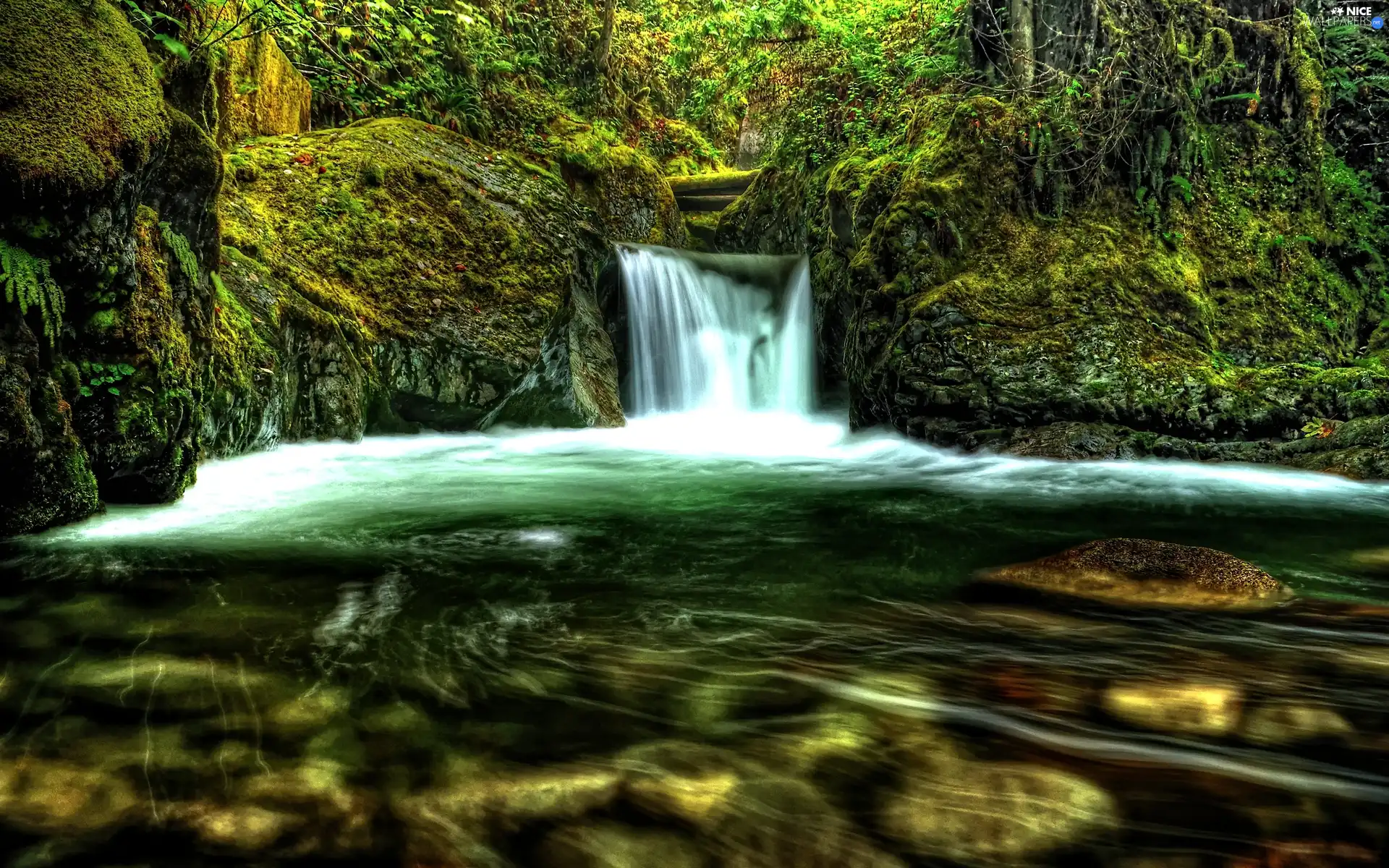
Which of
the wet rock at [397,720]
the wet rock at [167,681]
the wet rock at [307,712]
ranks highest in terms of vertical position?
the wet rock at [167,681]

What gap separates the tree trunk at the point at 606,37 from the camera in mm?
15375

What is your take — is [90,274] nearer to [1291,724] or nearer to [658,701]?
[658,701]

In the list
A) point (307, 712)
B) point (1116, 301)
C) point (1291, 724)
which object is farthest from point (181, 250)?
point (1116, 301)

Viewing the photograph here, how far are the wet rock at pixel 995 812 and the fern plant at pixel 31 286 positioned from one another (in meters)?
4.07

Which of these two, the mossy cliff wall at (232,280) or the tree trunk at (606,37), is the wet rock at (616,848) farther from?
the tree trunk at (606,37)

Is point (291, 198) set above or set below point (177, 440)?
above

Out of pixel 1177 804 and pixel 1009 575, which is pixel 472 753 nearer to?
pixel 1177 804

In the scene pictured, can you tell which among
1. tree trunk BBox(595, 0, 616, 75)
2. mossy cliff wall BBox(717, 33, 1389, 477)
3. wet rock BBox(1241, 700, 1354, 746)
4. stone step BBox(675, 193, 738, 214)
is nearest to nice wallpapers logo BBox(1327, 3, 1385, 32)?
mossy cliff wall BBox(717, 33, 1389, 477)

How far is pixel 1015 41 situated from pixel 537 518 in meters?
8.14

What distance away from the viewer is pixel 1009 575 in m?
3.75

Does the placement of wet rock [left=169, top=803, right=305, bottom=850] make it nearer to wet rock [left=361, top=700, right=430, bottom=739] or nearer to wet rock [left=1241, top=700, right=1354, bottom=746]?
wet rock [left=361, top=700, right=430, bottom=739]

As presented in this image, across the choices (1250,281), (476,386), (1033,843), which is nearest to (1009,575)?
(1033,843)

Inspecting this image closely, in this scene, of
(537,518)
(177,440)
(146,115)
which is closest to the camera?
(146,115)

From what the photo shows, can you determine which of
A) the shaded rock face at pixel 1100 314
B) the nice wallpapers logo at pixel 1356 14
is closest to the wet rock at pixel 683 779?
the shaded rock face at pixel 1100 314
